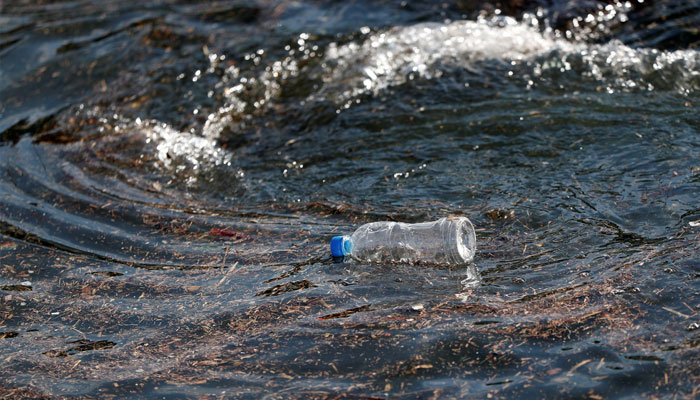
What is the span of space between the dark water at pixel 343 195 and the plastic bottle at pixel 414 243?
5.2 inches

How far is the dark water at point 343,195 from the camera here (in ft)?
12.1

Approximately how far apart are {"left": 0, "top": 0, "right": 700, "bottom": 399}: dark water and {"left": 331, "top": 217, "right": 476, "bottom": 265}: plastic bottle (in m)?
0.13

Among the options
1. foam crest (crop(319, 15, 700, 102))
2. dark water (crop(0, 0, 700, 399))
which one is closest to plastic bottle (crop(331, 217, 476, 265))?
dark water (crop(0, 0, 700, 399))

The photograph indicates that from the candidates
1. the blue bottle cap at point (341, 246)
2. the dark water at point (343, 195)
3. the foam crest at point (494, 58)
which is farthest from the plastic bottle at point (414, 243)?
the foam crest at point (494, 58)

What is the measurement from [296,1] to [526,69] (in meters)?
3.81

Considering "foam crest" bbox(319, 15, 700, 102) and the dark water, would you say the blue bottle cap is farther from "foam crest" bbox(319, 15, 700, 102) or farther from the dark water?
"foam crest" bbox(319, 15, 700, 102)

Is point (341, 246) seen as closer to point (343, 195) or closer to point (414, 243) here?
point (414, 243)

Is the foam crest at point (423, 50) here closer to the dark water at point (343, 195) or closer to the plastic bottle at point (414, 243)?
the dark water at point (343, 195)

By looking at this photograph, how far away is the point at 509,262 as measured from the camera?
450 cm

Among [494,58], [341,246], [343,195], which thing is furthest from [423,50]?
[341,246]

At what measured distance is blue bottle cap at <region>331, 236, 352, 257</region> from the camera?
4.62 m

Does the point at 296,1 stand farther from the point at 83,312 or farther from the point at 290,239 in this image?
the point at 83,312

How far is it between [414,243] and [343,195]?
50.5 inches

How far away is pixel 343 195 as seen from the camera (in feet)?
19.3
